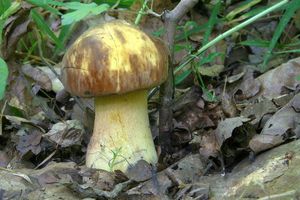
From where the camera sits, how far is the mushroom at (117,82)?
2.54m

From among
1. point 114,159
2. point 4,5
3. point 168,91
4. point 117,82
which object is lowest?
point 114,159

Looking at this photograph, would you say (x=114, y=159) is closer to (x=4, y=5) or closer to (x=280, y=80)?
(x=4, y=5)

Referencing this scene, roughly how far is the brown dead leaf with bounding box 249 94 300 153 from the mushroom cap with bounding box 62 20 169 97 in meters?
0.52

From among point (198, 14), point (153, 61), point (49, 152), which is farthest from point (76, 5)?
point (198, 14)

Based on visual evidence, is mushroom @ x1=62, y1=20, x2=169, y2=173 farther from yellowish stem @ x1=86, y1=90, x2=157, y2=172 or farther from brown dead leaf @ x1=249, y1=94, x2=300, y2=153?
brown dead leaf @ x1=249, y1=94, x2=300, y2=153

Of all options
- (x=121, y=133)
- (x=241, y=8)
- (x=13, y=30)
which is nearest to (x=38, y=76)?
(x=13, y=30)

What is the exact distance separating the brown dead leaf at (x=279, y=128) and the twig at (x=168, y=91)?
1.58 ft

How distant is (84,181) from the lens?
2.56 metres

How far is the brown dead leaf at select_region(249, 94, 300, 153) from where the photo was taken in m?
2.56

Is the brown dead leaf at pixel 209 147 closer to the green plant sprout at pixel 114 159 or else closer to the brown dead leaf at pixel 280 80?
the green plant sprout at pixel 114 159

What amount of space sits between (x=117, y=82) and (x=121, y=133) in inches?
13.8

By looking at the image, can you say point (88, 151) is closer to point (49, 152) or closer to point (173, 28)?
point (49, 152)

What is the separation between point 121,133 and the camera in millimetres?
2791

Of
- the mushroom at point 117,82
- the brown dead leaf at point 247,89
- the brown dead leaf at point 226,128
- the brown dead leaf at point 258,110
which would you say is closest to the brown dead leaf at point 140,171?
the mushroom at point 117,82
